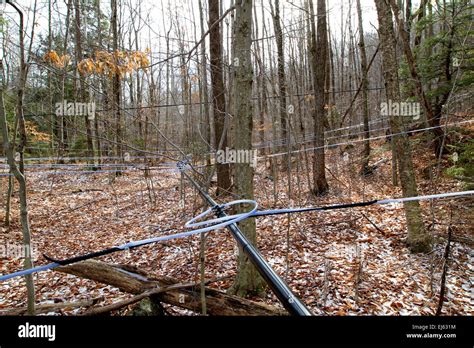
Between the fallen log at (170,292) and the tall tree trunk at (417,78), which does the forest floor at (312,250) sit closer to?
the fallen log at (170,292)

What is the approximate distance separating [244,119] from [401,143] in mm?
2822

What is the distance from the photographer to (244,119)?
3.09 m

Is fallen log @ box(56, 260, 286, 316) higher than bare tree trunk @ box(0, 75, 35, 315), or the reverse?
bare tree trunk @ box(0, 75, 35, 315)

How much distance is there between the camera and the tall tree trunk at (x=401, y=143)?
14.0 feet

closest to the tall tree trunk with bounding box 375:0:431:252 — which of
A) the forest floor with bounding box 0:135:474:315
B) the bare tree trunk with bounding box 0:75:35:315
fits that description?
the forest floor with bounding box 0:135:474:315

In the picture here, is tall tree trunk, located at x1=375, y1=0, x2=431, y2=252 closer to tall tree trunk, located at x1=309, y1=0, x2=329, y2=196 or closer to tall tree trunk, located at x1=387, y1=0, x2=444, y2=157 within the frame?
tall tree trunk, located at x1=387, y1=0, x2=444, y2=157

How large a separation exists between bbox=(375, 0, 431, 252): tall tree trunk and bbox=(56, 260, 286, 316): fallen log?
2960 mm

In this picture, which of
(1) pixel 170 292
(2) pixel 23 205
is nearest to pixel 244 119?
(1) pixel 170 292

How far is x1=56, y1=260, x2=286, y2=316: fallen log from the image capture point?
8.71 feet

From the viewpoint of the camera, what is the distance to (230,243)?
5332 millimetres
